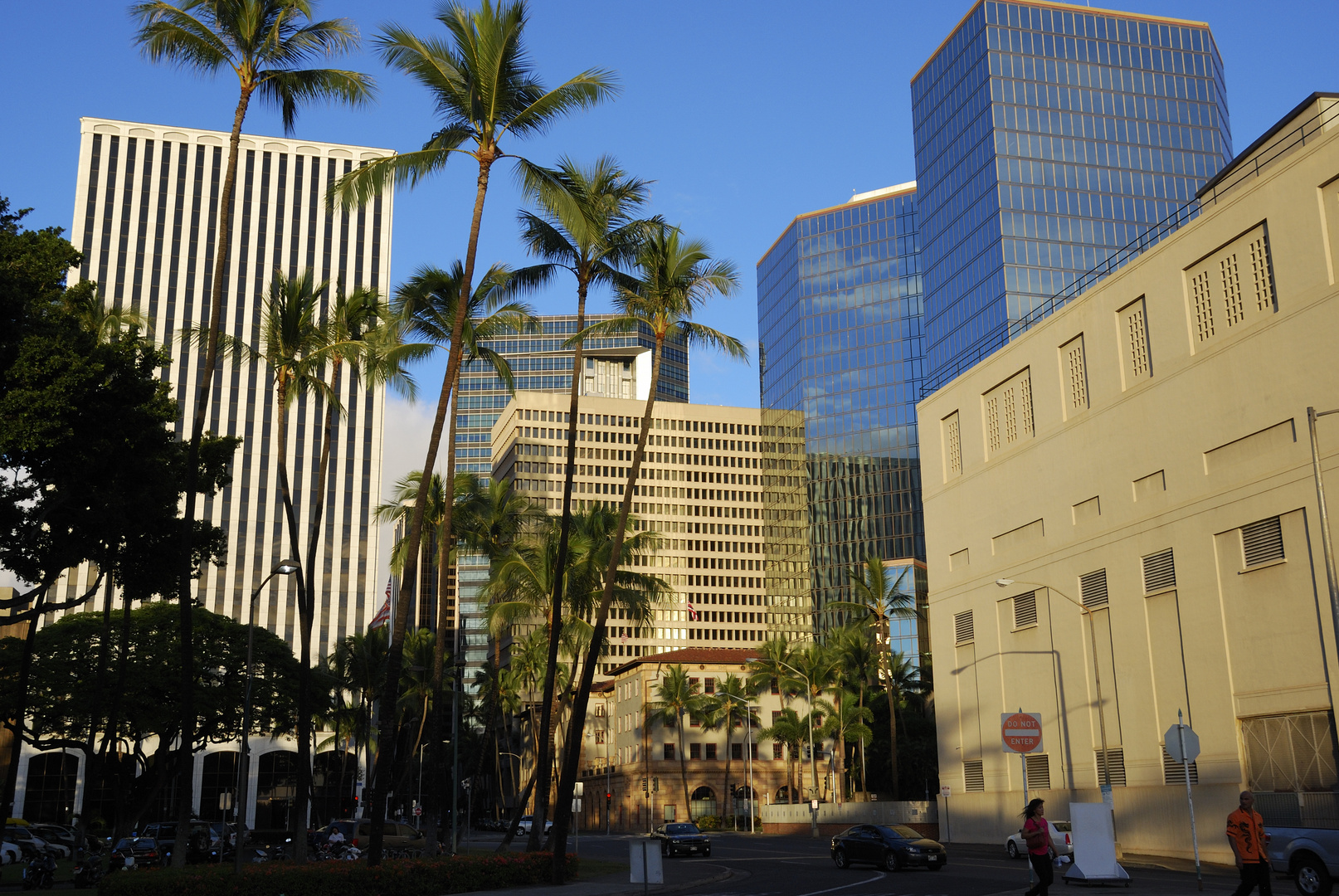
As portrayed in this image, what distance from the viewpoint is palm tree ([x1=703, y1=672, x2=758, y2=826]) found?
92.1 m

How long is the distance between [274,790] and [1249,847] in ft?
323

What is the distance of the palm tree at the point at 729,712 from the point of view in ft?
302

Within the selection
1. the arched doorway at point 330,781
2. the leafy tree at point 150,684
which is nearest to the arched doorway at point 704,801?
the arched doorway at point 330,781

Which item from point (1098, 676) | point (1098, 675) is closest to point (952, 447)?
point (1098, 675)

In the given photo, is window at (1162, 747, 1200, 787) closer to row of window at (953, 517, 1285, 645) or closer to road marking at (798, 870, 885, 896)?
row of window at (953, 517, 1285, 645)

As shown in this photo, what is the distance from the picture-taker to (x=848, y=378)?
130250 mm

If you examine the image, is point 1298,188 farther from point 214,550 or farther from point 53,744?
point 53,744

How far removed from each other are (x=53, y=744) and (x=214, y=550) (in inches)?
804

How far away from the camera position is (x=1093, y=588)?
3881 cm

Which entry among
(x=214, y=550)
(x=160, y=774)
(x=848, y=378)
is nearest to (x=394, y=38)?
(x=214, y=550)

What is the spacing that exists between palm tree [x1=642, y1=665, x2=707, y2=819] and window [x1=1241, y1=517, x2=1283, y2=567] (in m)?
65.7

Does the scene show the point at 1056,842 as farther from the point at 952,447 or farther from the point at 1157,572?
the point at 952,447

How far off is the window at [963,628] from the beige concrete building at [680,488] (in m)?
101

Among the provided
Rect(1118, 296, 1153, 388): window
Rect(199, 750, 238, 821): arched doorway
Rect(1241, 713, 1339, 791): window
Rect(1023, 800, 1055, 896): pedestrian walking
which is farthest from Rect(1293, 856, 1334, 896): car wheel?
Rect(199, 750, 238, 821): arched doorway
